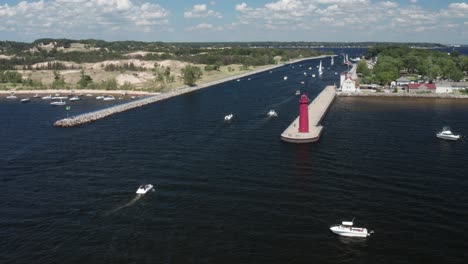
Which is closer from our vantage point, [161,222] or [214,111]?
[161,222]

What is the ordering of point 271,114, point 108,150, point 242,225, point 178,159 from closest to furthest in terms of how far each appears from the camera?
1. point 242,225
2. point 178,159
3. point 108,150
4. point 271,114

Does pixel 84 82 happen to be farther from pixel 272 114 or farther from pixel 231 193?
pixel 231 193

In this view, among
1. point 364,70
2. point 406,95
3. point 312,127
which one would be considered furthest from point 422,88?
point 312,127

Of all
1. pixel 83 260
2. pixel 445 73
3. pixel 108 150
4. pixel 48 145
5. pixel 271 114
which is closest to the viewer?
pixel 83 260

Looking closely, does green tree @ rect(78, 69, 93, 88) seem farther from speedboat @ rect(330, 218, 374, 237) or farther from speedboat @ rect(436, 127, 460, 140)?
speedboat @ rect(330, 218, 374, 237)

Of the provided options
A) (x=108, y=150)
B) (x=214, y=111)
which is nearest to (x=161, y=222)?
(x=108, y=150)

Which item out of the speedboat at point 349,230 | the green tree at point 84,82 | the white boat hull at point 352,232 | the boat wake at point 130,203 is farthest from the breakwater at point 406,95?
the white boat hull at point 352,232

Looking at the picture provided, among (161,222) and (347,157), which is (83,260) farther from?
(347,157)
